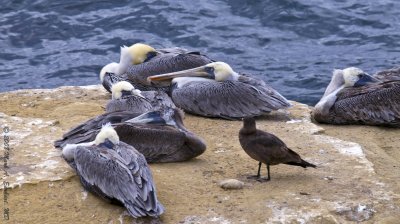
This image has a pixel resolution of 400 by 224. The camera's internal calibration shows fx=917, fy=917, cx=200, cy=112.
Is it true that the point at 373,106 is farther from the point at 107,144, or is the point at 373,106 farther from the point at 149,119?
the point at 107,144

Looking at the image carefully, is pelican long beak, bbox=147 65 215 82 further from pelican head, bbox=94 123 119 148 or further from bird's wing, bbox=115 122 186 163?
pelican head, bbox=94 123 119 148

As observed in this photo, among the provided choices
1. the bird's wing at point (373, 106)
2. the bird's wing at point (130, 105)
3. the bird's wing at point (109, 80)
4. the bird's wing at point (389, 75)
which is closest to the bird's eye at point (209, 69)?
the bird's wing at point (109, 80)

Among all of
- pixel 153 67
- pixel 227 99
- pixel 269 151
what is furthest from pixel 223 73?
pixel 269 151

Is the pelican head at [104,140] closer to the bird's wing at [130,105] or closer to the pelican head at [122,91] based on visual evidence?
the bird's wing at [130,105]

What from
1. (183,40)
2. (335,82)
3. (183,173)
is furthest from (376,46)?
(183,173)

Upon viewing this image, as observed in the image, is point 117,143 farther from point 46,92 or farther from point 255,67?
point 255,67

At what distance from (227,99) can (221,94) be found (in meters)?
0.12

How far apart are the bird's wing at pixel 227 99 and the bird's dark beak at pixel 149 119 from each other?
5.11 ft

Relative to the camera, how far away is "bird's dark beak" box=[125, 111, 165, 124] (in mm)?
8305

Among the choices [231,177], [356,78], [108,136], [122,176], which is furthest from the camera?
[356,78]

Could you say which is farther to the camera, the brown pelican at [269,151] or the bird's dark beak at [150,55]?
the bird's dark beak at [150,55]

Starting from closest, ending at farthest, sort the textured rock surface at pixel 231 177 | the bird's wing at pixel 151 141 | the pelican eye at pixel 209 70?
the textured rock surface at pixel 231 177 < the bird's wing at pixel 151 141 < the pelican eye at pixel 209 70

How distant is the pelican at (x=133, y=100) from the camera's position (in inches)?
367

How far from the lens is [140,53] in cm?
1134
